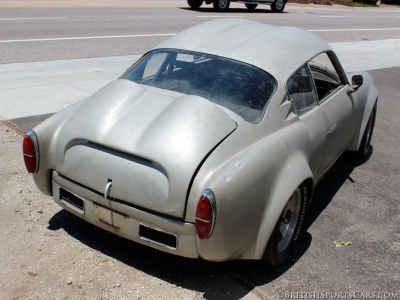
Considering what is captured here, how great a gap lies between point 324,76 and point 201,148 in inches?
90.6

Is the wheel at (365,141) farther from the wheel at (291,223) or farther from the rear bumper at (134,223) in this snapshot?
the rear bumper at (134,223)

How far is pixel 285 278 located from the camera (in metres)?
3.76

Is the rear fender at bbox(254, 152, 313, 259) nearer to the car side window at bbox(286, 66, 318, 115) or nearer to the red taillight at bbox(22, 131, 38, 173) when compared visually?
the car side window at bbox(286, 66, 318, 115)

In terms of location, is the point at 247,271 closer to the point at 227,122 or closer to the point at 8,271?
the point at 227,122

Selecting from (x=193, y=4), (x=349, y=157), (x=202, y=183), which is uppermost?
(x=202, y=183)

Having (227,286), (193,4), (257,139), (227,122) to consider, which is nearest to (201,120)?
(227,122)

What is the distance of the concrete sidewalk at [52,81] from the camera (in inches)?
276

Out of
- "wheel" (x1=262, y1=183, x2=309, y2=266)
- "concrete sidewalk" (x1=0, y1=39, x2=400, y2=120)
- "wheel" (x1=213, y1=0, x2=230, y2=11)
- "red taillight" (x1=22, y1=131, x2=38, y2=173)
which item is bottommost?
"wheel" (x1=213, y1=0, x2=230, y2=11)

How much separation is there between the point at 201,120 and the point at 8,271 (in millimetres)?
1713

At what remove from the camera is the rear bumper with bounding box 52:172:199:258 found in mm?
3328

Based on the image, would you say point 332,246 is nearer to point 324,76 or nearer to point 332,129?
point 332,129

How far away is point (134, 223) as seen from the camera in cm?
344

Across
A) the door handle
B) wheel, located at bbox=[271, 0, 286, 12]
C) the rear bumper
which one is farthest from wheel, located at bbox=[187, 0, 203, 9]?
the rear bumper

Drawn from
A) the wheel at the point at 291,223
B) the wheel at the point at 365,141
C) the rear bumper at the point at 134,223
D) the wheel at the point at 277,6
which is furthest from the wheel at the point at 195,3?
the rear bumper at the point at 134,223
